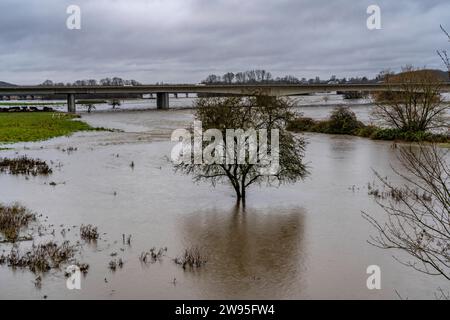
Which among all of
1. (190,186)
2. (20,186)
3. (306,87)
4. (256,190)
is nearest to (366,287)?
(256,190)

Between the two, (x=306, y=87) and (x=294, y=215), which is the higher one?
(x=306, y=87)

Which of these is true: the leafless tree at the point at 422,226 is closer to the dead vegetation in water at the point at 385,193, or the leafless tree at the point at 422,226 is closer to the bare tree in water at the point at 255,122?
the dead vegetation in water at the point at 385,193

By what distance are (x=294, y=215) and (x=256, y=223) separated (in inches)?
71.0

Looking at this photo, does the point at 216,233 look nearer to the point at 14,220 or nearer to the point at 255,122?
the point at 255,122

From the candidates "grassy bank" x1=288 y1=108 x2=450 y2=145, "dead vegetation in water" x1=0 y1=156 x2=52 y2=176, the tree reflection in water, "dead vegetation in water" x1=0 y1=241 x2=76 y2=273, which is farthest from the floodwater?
"grassy bank" x1=288 y1=108 x2=450 y2=145

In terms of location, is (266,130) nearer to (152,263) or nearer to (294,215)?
(294,215)

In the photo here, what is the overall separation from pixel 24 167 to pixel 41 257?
1690cm

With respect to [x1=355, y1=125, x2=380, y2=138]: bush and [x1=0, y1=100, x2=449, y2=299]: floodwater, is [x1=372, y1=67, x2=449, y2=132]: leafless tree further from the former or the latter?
[x1=0, y1=100, x2=449, y2=299]: floodwater

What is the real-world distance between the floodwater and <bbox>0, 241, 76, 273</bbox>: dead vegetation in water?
1.21 feet

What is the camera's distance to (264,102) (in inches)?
842

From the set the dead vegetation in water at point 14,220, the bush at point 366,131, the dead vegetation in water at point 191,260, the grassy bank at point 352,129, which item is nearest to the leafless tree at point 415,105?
the grassy bank at point 352,129

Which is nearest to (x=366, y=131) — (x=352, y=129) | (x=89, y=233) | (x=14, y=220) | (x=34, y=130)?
(x=352, y=129)
